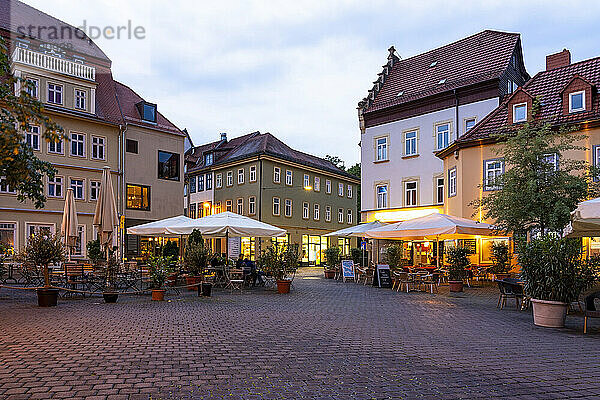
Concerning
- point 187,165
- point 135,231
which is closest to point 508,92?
point 135,231

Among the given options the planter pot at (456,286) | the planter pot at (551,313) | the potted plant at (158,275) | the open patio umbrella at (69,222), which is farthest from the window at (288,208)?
the planter pot at (551,313)

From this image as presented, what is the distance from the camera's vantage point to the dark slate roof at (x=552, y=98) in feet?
76.0

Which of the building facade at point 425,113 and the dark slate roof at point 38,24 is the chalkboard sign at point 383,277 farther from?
the dark slate roof at point 38,24

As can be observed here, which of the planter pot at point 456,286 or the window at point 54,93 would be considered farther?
the window at point 54,93

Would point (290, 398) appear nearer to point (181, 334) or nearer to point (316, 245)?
point (181, 334)

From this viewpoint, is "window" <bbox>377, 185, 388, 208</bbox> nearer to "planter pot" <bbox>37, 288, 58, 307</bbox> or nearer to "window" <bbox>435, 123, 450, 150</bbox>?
"window" <bbox>435, 123, 450, 150</bbox>

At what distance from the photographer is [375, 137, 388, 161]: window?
110 feet

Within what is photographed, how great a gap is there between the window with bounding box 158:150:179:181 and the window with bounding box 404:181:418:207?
1580 cm

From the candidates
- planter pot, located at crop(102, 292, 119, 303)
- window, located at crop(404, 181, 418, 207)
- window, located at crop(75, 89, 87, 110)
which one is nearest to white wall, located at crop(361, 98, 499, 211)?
window, located at crop(404, 181, 418, 207)

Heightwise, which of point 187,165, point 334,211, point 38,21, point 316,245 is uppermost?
point 38,21

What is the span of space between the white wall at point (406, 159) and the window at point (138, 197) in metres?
14.6

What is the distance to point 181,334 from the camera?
342 inches

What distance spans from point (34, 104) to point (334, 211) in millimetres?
46385

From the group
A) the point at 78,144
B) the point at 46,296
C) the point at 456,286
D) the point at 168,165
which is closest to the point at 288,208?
the point at 168,165
